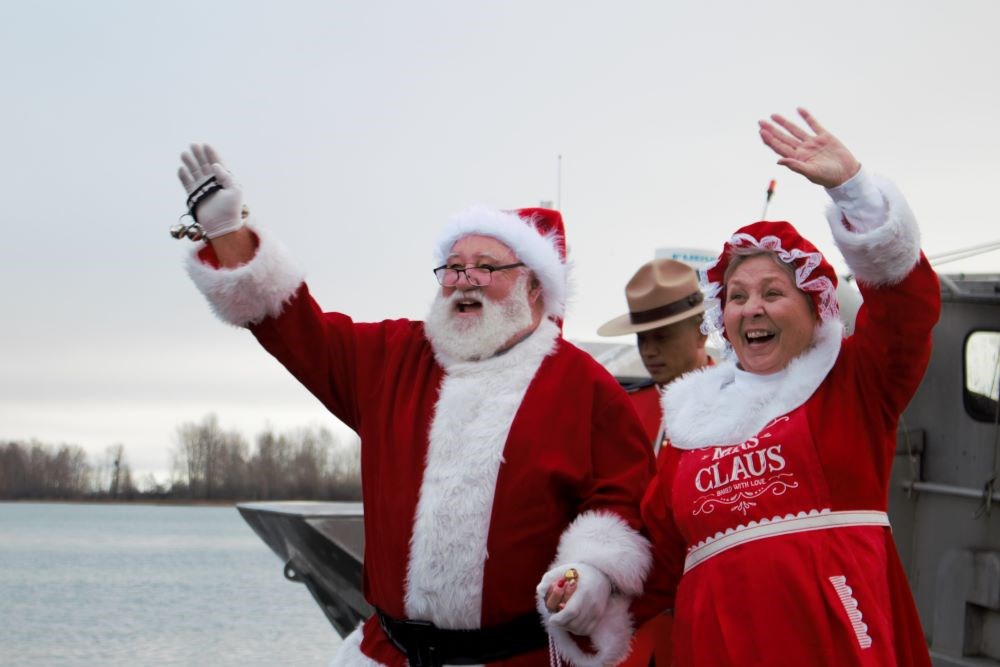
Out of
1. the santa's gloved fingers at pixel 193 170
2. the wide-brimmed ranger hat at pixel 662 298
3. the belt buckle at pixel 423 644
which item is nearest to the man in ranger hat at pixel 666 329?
the wide-brimmed ranger hat at pixel 662 298

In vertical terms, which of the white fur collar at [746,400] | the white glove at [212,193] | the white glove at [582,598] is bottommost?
the white glove at [582,598]

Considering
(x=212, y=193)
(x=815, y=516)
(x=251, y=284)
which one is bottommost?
(x=815, y=516)

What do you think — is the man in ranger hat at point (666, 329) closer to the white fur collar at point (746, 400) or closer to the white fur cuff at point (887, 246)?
the white fur collar at point (746, 400)

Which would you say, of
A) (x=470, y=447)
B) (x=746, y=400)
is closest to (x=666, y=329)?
(x=470, y=447)

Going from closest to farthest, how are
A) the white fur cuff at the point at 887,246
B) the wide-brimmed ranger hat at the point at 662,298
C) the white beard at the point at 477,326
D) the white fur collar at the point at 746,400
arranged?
1. the white fur cuff at the point at 887,246
2. the white fur collar at the point at 746,400
3. the white beard at the point at 477,326
4. the wide-brimmed ranger hat at the point at 662,298

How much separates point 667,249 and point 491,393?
329cm

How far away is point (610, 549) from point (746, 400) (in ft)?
2.00

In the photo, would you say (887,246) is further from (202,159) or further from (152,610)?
(152,610)

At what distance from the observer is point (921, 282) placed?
296cm

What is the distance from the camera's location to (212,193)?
365cm

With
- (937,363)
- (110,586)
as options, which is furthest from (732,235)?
(110,586)

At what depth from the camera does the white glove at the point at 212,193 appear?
12.0 feet

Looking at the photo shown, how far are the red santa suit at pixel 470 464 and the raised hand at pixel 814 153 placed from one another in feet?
3.64

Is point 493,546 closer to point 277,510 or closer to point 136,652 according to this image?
point 277,510
